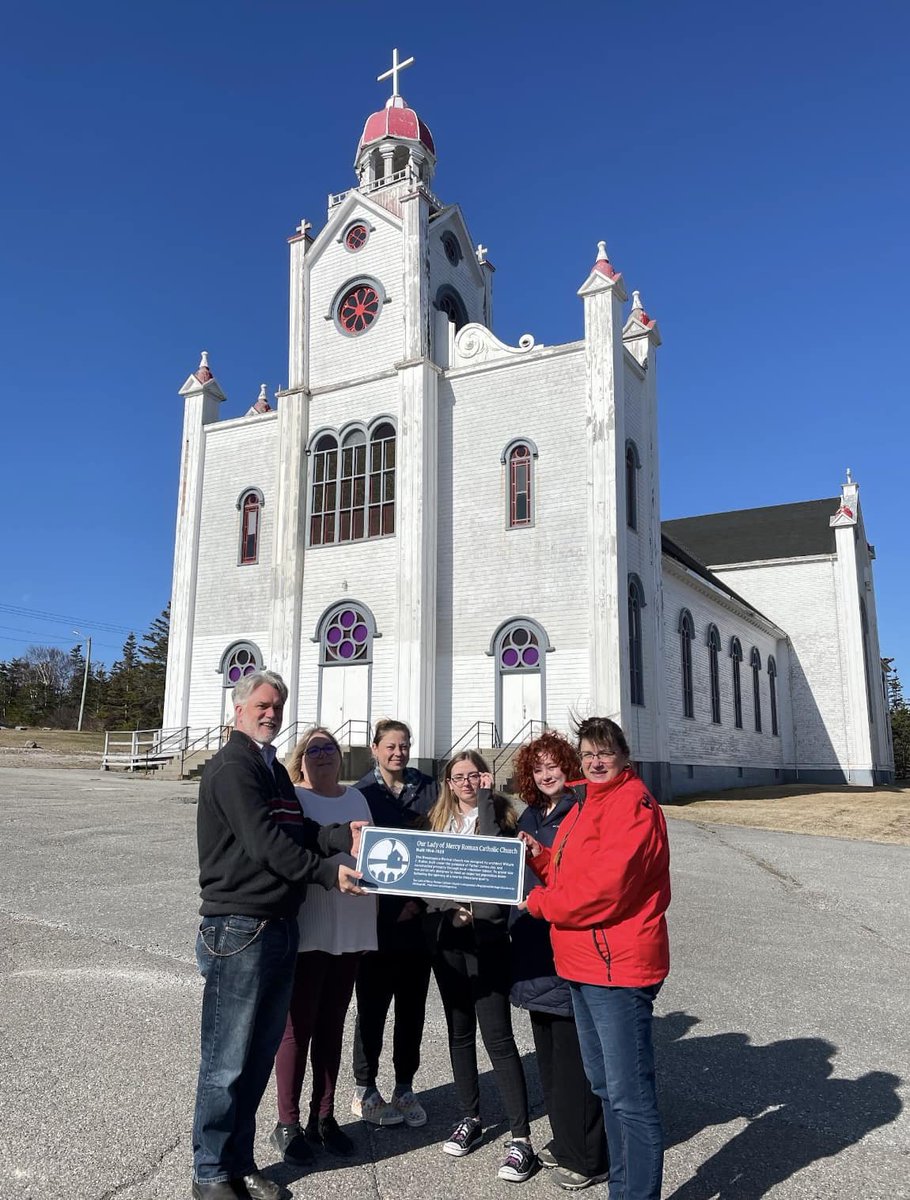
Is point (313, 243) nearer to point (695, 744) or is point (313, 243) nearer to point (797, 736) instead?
point (695, 744)

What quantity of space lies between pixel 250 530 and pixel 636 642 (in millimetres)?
12477

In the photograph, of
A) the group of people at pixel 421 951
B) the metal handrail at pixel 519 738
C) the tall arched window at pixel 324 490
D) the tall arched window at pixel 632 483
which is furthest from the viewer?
the tall arched window at pixel 324 490

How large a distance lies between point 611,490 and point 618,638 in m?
3.69

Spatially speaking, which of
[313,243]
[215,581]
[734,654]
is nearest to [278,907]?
[215,581]

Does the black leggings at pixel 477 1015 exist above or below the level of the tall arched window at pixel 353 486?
below

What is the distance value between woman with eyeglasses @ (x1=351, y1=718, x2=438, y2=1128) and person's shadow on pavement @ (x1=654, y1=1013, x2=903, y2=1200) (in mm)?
1286

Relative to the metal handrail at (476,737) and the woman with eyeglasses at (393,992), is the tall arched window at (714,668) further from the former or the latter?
the woman with eyeglasses at (393,992)

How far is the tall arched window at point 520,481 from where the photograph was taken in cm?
2350

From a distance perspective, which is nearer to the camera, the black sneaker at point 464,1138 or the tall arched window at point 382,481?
the black sneaker at point 464,1138

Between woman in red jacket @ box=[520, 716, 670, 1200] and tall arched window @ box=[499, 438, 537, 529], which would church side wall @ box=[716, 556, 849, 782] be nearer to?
tall arched window @ box=[499, 438, 537, 529]

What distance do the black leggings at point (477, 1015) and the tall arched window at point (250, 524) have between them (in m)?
24.2

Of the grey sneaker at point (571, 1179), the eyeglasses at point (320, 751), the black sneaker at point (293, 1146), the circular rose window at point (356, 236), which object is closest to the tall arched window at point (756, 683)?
the circular rose window at point (356, 236)

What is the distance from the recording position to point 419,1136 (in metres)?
4.24

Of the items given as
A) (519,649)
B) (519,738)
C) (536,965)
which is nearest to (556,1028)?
(536,965)
